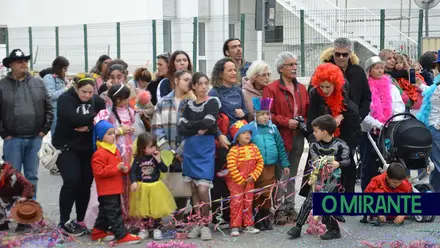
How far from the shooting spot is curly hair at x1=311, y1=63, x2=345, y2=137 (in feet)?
24.9

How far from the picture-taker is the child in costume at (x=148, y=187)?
745 centimetres

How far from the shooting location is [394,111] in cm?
898

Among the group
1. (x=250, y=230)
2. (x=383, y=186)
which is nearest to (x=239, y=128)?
(x=250, y=230)

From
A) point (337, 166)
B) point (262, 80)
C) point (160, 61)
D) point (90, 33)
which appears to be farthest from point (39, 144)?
point (90, 33)

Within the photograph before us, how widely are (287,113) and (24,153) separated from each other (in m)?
3.05

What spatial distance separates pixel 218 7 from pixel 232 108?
18.2 metres

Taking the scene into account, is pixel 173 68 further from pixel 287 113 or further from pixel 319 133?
pixel 319 133

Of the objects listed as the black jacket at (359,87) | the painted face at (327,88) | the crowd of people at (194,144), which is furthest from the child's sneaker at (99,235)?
the black jacket at (359,87)

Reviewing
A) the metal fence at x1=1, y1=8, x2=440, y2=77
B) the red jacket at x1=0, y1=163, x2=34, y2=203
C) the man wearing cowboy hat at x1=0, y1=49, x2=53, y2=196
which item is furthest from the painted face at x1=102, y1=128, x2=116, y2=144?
the metal fence at x1=1, y1=8, x2=440, y2=77

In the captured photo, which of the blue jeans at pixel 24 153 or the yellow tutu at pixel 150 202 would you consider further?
the blue jeans at pixel 24 153

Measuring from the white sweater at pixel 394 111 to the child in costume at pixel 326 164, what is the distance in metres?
1.18

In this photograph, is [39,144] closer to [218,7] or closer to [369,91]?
[369,91]

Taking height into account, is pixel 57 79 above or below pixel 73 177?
above

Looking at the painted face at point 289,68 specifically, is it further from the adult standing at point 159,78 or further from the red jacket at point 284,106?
the adult standing at point 159,78
